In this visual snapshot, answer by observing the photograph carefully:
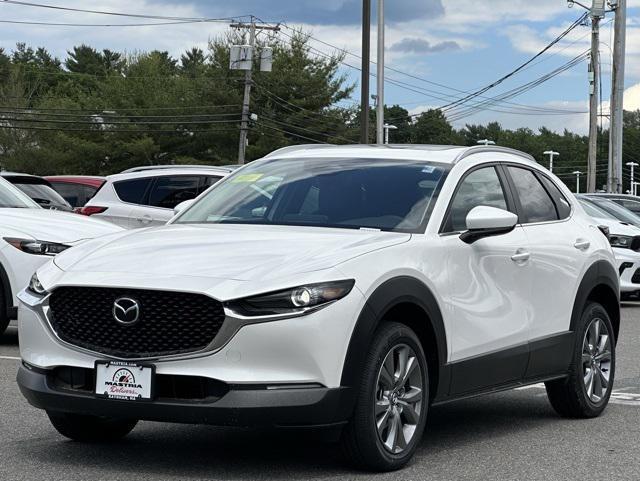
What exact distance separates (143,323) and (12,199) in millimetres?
6957

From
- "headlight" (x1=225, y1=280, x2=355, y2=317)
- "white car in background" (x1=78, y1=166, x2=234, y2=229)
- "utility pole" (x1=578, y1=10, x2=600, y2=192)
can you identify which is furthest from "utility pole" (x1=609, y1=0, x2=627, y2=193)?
"headlight" (x1=225, y1=280, x2=355, y2=317)

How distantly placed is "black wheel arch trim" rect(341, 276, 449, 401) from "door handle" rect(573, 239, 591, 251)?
1877 mm

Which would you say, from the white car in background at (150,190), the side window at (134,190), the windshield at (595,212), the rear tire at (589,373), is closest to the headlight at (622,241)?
the windshield at (595,212)

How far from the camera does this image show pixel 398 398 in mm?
5961

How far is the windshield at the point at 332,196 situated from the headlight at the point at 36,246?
3950mm

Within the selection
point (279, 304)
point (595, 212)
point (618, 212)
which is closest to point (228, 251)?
point (279, 304)

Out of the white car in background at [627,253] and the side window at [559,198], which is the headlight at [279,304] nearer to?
the side window at [559,198]

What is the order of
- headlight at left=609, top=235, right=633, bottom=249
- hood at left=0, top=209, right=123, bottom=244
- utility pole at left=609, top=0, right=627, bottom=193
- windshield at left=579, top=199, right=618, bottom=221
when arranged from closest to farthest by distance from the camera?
hood at left=0, top=209, right=123, bottom=244, headlight at left=609, top=235, right=633, bottom=249, windshield at left=579, top=199, right=618, bottom=221, utility pole at left=609, top=0, right=627, bottom=193

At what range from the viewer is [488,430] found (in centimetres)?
742

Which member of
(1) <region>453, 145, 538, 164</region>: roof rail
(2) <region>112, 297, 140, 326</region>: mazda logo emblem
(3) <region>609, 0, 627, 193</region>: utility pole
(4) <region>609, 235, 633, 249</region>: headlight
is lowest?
(4) <region>609, 235, 633, 249</region>: headlight

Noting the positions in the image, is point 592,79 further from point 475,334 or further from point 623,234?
point 475,334

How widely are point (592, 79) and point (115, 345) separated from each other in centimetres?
4626

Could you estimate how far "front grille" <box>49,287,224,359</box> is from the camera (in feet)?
17.9

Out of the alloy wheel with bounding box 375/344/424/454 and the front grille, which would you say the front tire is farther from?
the front grille
